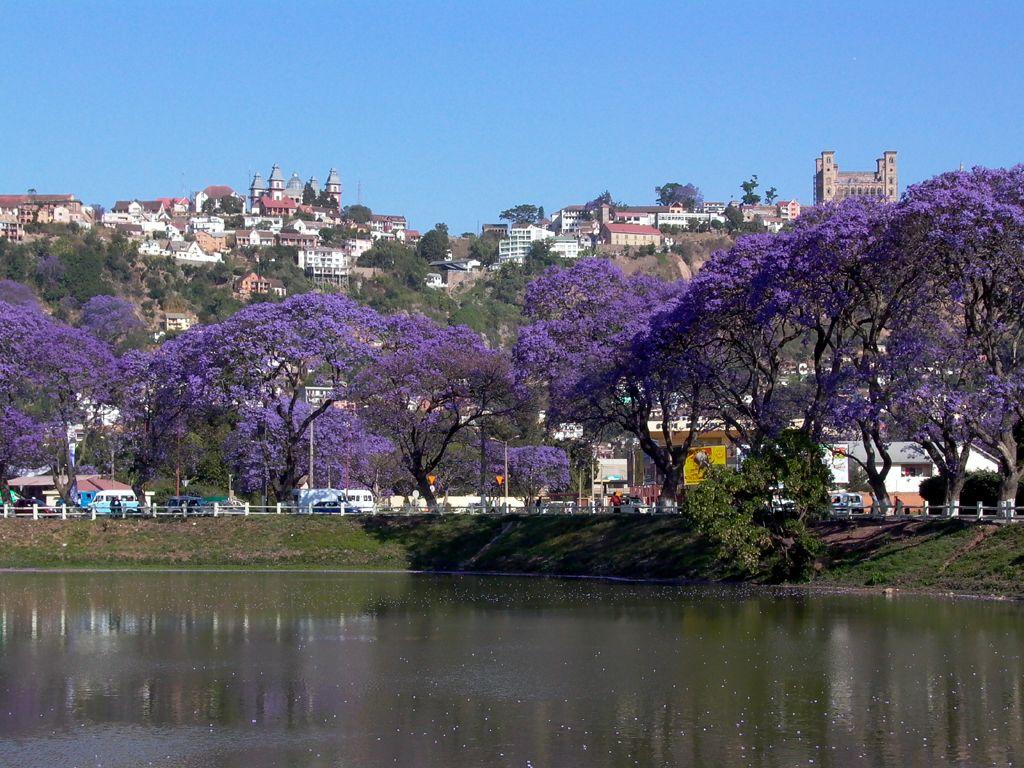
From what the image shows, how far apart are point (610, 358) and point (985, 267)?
20.0 m

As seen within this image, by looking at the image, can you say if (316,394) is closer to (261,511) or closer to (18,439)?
(261,511)

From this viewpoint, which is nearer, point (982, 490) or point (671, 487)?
point (982, 490)

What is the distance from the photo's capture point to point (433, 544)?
7225 cm

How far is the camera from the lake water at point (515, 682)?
2564cm

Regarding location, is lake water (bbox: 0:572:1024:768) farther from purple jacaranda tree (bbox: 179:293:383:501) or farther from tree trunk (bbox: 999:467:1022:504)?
purple jacaranda tree (bbox: 179:293:383:501)

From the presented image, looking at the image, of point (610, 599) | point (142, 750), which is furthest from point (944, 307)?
point (142, 750)

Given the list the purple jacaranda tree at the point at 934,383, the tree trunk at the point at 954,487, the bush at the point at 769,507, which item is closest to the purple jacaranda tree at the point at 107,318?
the bush at the point at 769,507

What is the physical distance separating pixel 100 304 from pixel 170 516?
4040 inches

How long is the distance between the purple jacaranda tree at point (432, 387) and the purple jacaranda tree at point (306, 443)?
829 centimetres

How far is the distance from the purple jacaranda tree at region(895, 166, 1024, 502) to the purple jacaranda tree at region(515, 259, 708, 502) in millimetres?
12528

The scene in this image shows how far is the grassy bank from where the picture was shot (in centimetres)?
5697

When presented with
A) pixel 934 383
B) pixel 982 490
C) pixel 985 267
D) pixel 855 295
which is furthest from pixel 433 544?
pixel 985 267

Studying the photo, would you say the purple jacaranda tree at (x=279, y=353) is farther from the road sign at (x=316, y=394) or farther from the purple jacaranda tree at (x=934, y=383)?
the purple jacaranda tree at (x=934, y=383)

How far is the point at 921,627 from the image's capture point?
41156 mm
